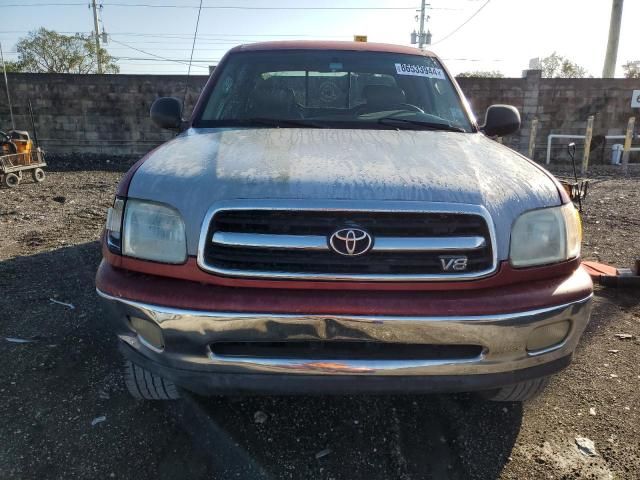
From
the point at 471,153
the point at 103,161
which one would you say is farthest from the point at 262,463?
the point at 103,161

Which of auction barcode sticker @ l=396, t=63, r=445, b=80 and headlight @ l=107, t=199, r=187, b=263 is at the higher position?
auction barcode sticker @ l=396, t=63, r=445, b=80

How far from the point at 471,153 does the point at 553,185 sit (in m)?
0.42

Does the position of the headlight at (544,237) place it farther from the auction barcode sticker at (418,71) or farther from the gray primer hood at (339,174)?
the auction barcode sticker at (418,71)

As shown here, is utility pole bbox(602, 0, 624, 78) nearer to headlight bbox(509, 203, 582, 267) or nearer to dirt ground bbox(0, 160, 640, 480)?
dirt ground bbox(0, 160, 640, 480)

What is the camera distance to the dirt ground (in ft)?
6.87

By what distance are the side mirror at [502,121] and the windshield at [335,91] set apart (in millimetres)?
332

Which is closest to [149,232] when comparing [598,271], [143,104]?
[598,271]

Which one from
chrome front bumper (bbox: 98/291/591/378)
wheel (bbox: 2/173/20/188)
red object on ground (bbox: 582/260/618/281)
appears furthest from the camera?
wheel (bbox: 2/173/20/188)

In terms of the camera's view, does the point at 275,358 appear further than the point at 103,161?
No

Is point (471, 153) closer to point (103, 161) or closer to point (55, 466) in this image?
point (55, 466)

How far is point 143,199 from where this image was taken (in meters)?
1.99

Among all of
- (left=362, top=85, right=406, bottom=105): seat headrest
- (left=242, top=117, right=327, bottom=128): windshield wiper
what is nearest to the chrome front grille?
(left=242, top=117, right=327, bottom=128): windshield wiper

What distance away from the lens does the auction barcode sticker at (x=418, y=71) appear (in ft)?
11.1

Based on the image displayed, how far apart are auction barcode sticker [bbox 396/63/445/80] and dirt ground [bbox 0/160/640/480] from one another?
6.77 ft
